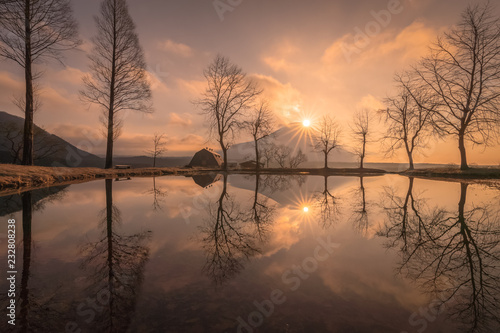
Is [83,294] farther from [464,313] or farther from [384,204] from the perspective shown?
[384,204]

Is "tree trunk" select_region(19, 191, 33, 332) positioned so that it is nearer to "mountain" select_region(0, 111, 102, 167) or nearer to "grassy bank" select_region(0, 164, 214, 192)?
"grassy bank" select_region(0, 164, 214, 192)

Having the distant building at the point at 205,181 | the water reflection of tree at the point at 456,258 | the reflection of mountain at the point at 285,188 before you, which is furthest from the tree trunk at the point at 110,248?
the distant building at the point at 205,181

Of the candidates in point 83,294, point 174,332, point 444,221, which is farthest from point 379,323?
point 444,221

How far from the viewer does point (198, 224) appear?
465cm

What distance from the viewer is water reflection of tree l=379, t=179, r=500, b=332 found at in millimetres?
2000

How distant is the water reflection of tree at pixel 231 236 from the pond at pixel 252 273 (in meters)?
0.03

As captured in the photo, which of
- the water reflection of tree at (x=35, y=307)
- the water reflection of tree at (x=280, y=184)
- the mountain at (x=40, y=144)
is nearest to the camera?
the water reflection of tree at (x=35, y=307)

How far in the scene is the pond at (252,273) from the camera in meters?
1.78

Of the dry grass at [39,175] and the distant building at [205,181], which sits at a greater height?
the dry grass at [39,175]

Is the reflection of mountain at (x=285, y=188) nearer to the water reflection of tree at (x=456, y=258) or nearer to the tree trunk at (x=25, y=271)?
the water reflection of tree at (x=456, y=258)

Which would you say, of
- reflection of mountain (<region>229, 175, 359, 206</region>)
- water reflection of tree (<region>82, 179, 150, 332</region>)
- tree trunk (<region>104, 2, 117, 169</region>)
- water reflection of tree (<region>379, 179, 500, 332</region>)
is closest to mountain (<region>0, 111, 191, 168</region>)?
tree trunk (<region>104, 2, 117, 169</region>)

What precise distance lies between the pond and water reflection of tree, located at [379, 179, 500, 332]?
0.02 meters

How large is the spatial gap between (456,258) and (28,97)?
62.8 feet

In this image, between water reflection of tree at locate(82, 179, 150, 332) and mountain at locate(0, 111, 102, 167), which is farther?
mountain at locate(0, 111, 102, 167)
